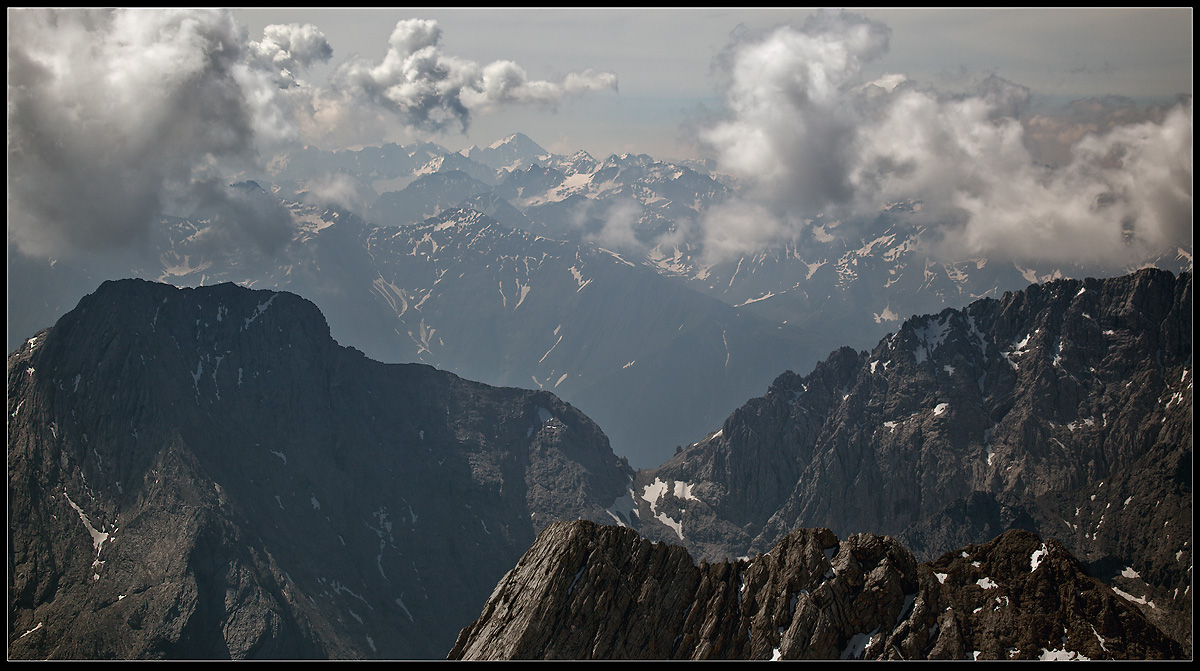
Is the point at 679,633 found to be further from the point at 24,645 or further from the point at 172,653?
the point at 24,645

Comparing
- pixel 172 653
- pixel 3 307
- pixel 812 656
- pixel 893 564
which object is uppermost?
pixel 3 307

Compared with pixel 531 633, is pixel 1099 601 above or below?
above

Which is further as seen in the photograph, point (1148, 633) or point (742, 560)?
point (742, 560)
